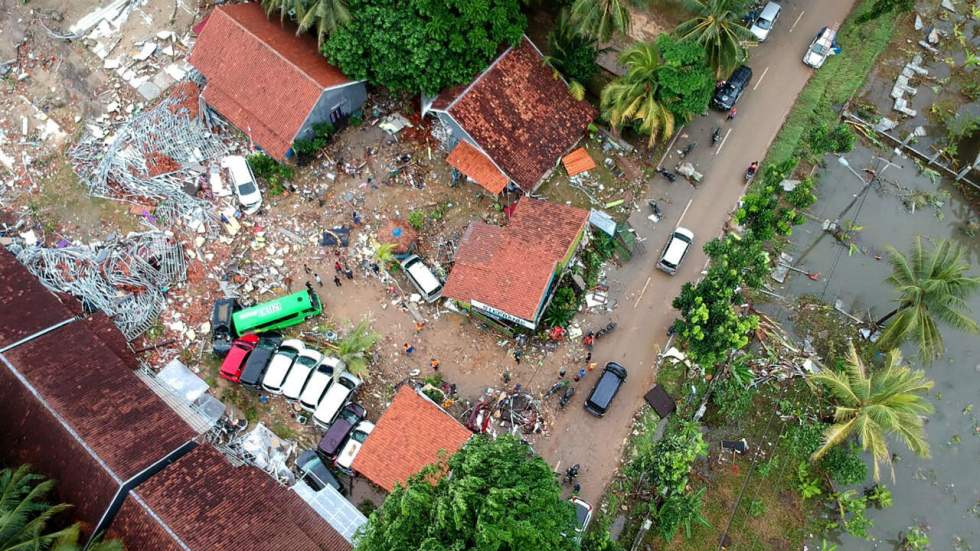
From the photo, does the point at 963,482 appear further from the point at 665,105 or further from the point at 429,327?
the point at 429,327

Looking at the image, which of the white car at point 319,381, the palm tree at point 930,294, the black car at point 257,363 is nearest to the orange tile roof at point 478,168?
the white car at point 319,381

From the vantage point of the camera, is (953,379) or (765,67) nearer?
(953,379)

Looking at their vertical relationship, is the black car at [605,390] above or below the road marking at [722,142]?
below

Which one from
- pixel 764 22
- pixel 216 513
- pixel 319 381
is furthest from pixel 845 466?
pixel 216 513

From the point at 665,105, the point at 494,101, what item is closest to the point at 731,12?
the point at 665,105

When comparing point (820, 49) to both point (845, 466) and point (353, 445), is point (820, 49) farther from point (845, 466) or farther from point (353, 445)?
point (353, 445)

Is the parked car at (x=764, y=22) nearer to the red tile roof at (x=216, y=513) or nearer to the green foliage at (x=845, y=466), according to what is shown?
the green foliage at (x=845, y=466)

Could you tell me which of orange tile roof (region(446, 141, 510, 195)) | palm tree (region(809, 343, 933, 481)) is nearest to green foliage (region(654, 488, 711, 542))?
palm tree (region(809, 343, 933, 481))
